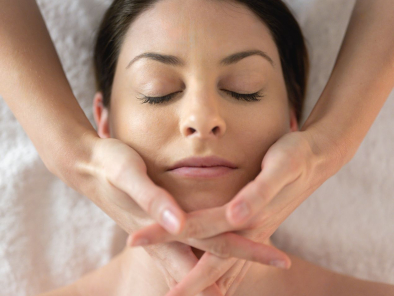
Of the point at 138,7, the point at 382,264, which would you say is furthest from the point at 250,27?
the point at 382,264

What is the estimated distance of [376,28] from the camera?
110 cm

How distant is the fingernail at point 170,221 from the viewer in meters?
0.70

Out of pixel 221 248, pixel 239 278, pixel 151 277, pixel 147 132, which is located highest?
pixel 147 132

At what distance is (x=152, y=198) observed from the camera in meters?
0.73

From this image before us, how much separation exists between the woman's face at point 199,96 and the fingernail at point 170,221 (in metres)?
0.13

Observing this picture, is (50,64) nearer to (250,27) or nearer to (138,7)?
(138,7)

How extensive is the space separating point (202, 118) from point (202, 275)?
0.31 meters

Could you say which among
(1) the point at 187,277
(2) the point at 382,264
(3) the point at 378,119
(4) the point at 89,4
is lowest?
(2) the point at 382,264

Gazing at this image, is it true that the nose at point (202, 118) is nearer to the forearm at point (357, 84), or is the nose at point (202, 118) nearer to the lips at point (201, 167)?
the lips at point (201, 167)

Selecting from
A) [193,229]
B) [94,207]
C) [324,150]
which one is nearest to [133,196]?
[193,229]

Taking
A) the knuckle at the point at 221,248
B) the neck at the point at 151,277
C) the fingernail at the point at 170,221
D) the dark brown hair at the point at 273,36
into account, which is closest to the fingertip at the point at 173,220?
the fingernail at the point at 170,221

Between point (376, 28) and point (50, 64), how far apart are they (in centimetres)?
88

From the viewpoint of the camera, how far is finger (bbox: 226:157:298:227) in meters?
0.73

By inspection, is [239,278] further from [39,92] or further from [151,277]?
[39,92]
